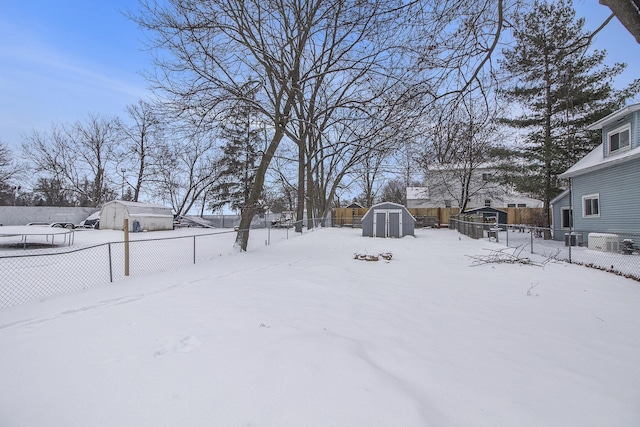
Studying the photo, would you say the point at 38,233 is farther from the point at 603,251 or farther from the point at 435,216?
the point at 435,216

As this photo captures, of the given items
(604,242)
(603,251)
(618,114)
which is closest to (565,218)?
(604,242)

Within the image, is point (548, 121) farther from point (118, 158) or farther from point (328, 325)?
point (118, 158)

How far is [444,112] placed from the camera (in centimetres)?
473

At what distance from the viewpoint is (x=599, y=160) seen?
1316 cm

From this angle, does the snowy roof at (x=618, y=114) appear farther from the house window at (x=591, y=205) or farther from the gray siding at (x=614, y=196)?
the house window at (x=591, y=205)

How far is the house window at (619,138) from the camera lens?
38.5 feet

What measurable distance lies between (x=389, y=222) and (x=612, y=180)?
995cm

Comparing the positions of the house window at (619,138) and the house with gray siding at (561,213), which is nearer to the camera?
the house window at (619,138)

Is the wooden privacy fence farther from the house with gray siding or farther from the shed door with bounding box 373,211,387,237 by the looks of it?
the shed door with bounding box 373,211,387,237

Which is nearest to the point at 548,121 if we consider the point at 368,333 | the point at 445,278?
the point at 445,278

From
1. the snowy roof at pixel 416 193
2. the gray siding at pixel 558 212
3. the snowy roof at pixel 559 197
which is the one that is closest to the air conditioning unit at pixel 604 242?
the gray siding at pixel 558 212

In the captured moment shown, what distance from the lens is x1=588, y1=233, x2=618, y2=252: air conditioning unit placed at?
37.0ft

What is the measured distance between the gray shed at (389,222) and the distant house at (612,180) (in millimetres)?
7906

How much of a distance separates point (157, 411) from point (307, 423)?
100 cm
